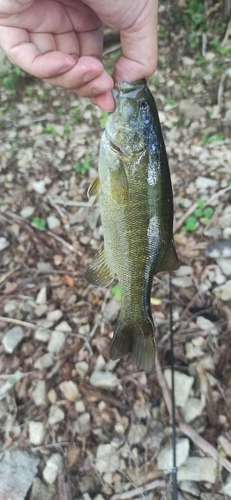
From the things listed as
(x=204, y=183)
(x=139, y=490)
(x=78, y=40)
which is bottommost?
(x=139, y=490)

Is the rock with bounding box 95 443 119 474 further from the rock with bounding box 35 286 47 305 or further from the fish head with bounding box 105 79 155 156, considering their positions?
the fish head with bounding box 105 79 155 156

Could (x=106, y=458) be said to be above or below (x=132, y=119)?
below

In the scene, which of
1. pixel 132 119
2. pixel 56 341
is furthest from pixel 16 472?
pixel 132 119

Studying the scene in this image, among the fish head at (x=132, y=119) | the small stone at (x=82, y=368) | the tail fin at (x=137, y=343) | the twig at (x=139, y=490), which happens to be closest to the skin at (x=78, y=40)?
the fish head at (x=132, y=119)

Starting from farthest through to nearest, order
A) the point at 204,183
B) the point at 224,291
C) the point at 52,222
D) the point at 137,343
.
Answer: the point at 204,183
the point at 52,222
the point at 224,291
the point at 137,343

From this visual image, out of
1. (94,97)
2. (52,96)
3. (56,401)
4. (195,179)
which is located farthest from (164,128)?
(56,401)

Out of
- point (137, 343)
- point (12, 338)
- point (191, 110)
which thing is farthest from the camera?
point (191, 110)

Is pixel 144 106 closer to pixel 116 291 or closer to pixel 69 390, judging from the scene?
pixel 116 291
